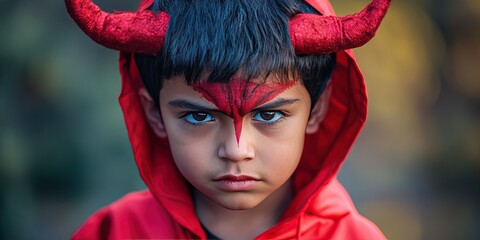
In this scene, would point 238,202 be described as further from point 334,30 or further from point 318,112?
point 334,30

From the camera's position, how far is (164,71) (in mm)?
2234

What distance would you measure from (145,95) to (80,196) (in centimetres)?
241

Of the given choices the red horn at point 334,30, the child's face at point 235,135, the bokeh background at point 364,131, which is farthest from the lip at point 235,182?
the bokeh background at point 364,131

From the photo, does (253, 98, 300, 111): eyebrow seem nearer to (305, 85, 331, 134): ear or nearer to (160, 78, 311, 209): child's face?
(160, 78, 311, 209): child's face

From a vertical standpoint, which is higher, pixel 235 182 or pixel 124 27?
pixel 124 27

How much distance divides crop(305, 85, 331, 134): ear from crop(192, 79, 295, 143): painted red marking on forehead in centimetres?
31

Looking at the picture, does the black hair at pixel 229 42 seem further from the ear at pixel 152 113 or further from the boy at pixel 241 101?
the ear at pixel 152 113

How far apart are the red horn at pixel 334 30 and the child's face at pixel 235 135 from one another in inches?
5.0

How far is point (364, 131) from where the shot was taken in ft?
16.8

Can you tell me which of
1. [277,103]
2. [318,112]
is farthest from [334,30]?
[318,112]

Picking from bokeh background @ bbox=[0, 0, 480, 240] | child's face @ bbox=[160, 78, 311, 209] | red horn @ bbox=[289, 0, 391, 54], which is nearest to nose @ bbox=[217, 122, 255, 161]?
child's face @ bbox=[160, 78, 311, 209]

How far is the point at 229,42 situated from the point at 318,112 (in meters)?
0.47

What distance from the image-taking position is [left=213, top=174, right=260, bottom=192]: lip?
2236mm

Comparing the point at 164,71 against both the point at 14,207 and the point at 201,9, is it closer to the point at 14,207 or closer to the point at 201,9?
the point at 201,9
